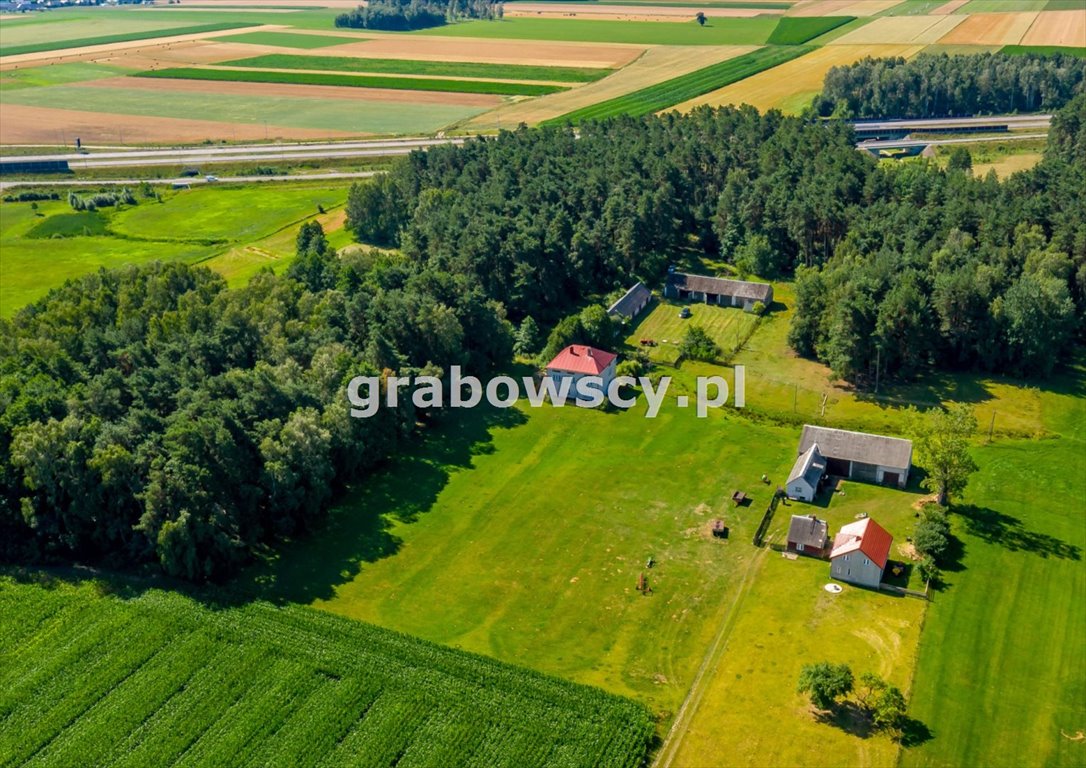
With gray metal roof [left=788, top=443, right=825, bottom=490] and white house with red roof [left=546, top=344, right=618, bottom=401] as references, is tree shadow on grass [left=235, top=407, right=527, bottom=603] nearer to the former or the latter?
white house with red roof [left=546, top=344, right=618, bottom=401]

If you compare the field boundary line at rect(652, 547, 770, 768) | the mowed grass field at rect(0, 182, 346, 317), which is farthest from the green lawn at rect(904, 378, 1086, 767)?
the mowed grass field at rect(0, 182, 346, 317)

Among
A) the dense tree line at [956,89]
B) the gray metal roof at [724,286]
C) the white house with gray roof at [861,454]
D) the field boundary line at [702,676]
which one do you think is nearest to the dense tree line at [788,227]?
the gray metal roof at [724,286]

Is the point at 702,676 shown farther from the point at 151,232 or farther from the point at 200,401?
the point at 151,232

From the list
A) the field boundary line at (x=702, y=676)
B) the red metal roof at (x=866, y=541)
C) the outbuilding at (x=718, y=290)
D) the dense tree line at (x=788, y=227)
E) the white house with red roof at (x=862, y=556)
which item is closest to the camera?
the field boundary line at (x=702, y=676)

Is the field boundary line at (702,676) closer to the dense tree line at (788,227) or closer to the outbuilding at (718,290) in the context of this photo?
the dense tree line at (788,227)

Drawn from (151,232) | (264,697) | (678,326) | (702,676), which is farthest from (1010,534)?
(151,232)

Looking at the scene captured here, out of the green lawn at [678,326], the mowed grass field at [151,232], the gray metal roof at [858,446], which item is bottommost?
the gray metal roof at [858,446]
